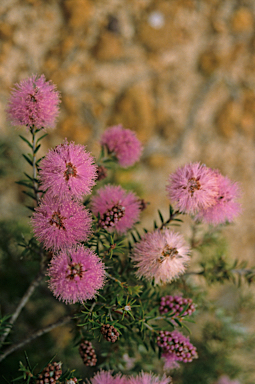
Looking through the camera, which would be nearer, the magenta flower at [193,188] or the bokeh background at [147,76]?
the magenta flower at [193,188]

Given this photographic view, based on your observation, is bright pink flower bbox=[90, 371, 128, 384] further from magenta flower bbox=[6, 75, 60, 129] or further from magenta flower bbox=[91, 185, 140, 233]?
magenta flower bbox=[6, 75, 60, 129]

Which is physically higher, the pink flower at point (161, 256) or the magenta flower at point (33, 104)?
the magenta flower at point (33, 104)

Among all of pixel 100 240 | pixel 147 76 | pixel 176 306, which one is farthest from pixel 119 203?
pixel 147 76

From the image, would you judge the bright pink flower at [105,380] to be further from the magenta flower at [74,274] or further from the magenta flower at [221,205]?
the magenta flower at [221,205]

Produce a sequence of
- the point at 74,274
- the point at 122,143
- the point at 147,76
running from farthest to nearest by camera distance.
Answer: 1. the point at 147,76
2. the point at 122,143
3. the point at 74,274

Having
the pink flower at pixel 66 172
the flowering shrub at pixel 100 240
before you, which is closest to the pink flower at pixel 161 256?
the flowering shrub at pixel 100 240

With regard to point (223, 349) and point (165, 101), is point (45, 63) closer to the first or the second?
point (165, 101)

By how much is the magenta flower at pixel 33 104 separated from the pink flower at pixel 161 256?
0.68 ft

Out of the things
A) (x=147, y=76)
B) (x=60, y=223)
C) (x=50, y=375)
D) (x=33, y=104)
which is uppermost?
(x=147, y=76)

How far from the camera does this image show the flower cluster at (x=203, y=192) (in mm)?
379

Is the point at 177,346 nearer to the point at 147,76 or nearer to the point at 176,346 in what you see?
the point at 176,346

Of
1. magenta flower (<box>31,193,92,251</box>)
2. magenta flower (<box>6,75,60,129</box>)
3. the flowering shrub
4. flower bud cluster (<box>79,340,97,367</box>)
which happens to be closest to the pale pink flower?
the flowering shrub

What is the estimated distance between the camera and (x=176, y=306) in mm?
426

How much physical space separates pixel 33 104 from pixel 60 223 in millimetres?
155
